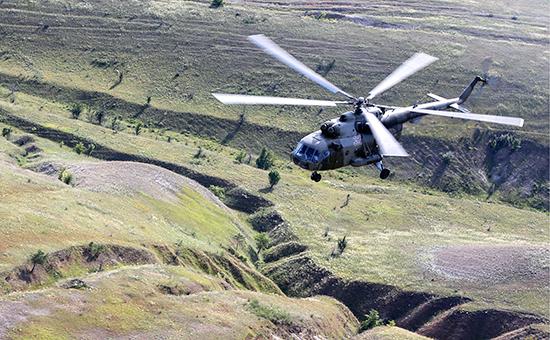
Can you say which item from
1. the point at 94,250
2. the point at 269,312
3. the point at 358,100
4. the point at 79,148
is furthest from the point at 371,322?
the point at 79,148

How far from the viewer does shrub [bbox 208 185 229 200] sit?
324 ft

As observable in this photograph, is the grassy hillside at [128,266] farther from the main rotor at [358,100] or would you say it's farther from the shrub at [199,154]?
the shrub at [199,154]

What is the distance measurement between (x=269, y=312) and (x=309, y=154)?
22.5 m

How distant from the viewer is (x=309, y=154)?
140 ft

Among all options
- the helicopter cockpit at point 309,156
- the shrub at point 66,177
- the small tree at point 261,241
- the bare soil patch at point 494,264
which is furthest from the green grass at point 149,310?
the bare soil patch at point 494,264

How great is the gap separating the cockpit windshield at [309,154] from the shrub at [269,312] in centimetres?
2151

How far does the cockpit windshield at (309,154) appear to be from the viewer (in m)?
42.5

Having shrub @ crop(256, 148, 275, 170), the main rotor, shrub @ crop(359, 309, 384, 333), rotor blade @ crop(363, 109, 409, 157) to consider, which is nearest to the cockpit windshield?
the main rotor

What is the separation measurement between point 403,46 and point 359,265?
279 ft

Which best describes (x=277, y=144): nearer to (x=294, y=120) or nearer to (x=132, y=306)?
(x=294, y=120)

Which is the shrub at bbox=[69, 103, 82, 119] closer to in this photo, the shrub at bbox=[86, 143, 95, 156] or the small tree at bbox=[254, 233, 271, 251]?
the shrub at bbox=[86, 143, 95, 156]

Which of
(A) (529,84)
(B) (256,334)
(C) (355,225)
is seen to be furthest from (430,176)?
(B) (256,334)

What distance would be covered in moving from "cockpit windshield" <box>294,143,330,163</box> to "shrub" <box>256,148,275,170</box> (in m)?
71.1

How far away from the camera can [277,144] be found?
12462 centimetres
